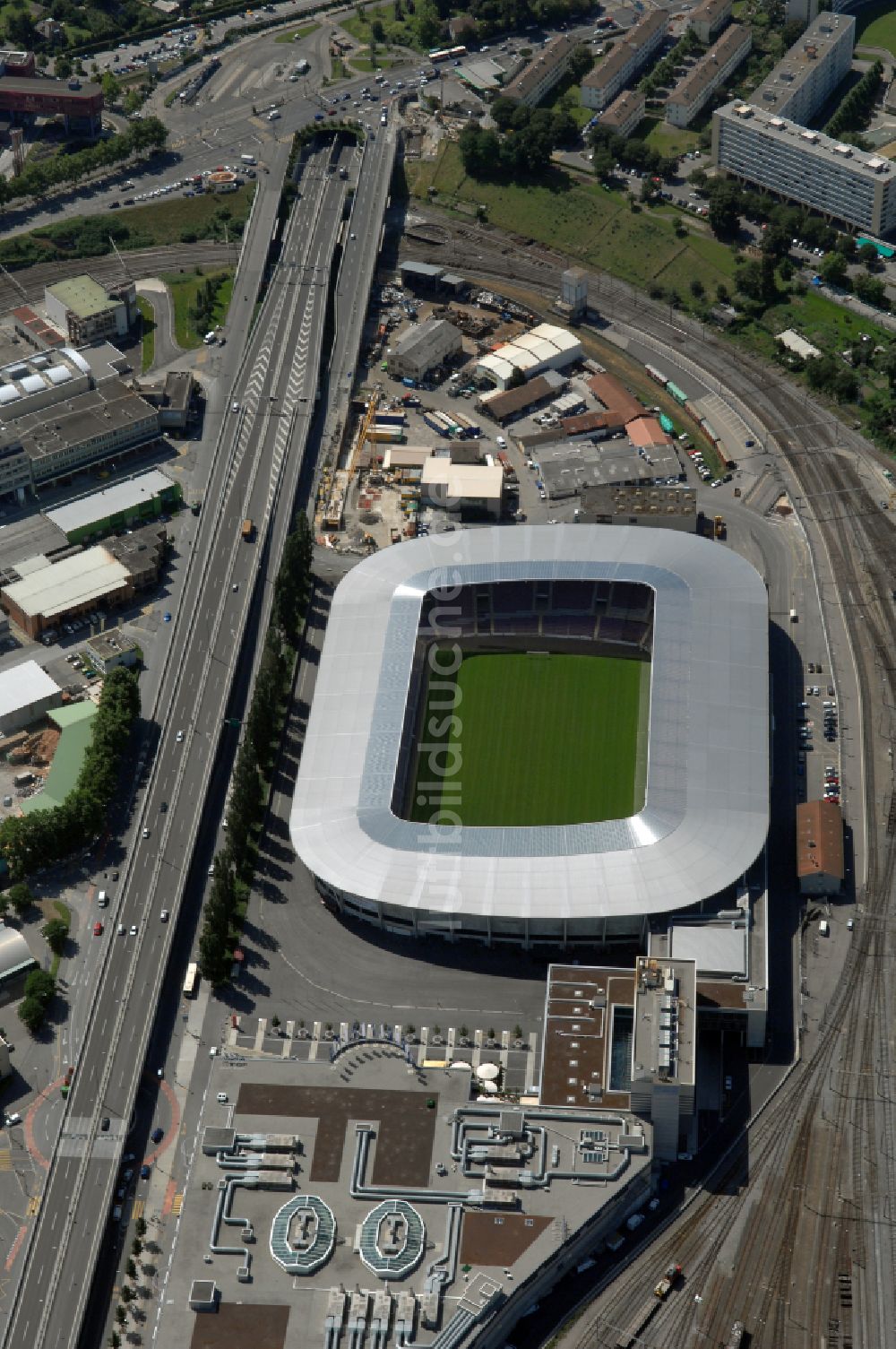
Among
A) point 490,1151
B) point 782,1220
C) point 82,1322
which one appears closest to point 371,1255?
point 490,1151

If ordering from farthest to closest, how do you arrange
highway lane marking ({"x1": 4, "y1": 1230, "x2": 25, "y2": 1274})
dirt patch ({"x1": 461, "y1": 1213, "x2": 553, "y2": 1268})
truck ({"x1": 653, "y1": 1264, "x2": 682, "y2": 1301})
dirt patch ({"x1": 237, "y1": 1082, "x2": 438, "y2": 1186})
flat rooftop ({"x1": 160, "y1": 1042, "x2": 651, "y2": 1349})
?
dirt patch ({"x1": 237, "y1": 1082, "x2": 438, "y2": 1186}), highway lane marking ({"x1": 4, "y1": 1230, "x2": 25, "y2": 1274}), truck ({"x1": 653, "y1": 1264, "x2": 682, "y2": 1301}), dirt patch ({"x1": 461, "y1": 1213, "x2": 553, "y2": 1268}), flat rooftop ({"x1": 160, "y1": 1042, "x2": 651, "y2": 1349})

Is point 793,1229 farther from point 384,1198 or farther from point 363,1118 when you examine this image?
point 363,1118

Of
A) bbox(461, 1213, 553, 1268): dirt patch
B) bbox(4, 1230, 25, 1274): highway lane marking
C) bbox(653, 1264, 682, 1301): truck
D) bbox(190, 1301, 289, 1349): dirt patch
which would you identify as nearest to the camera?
bbox(190, 1301, 289, 1349): dirt patch

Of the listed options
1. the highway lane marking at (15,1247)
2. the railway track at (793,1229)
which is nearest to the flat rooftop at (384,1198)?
the railway track at (793,1229)

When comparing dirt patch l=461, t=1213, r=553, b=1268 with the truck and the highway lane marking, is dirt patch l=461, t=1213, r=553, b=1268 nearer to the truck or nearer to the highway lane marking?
the truck

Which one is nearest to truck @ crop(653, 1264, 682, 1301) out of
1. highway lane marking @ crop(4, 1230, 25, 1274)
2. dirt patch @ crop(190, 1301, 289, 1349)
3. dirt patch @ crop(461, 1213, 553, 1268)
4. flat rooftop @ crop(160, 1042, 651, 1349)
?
flat rooftop @ crop(160, 1042, 651, 1349)

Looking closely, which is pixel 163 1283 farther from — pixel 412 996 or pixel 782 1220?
pixel 782 1220

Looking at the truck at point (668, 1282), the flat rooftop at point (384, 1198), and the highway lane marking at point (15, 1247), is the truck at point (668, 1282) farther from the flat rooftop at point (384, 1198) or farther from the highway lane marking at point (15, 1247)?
the highway lane marking at point (15, 1247)
